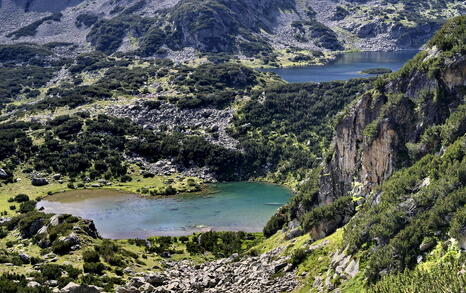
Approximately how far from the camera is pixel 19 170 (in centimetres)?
11525

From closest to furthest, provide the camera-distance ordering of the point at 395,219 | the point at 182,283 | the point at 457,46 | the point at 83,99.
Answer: the point at 395,219
the point at 457,46
the point at 182,283
the point at 83,99

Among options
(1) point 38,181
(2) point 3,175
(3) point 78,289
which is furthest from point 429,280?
(2) point 3,175

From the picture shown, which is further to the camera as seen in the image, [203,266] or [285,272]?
[203,266]

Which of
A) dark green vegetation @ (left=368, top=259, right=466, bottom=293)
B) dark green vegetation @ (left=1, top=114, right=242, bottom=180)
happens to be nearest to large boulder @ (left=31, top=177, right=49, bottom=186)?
dark green vegetation @ (left=1, top=114, right=242, bottom=180)

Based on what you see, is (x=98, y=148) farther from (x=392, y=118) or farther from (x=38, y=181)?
(x=392, y=118)

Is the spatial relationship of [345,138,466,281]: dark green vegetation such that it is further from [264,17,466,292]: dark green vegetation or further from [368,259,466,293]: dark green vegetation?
[368,259,466,293]: dark green vegetation

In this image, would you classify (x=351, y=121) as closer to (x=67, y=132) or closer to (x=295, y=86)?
(x=67, y=132)

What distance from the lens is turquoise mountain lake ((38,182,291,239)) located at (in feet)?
287

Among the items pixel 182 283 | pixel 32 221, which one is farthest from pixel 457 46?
pixel 32 221

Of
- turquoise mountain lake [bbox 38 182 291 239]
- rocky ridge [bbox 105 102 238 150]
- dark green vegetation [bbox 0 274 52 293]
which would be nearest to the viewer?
dark green vegetation [bbox 0 274 52 293]

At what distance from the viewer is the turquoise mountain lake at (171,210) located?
8750cm

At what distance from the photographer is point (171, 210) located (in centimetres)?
9831

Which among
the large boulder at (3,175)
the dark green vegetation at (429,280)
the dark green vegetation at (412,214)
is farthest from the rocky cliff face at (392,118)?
the large boulder at (3,175)

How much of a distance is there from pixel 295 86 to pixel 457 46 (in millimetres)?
114919
